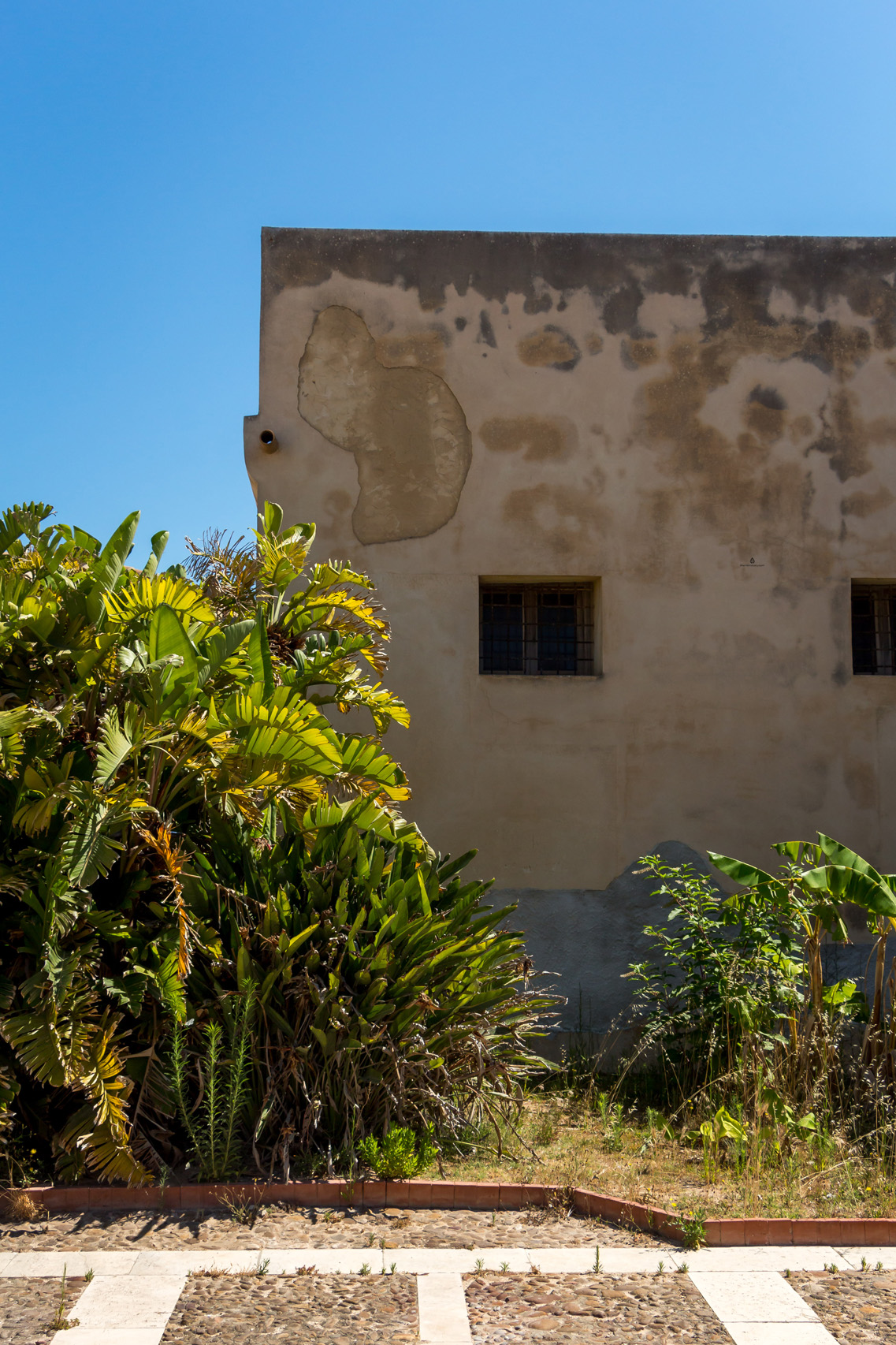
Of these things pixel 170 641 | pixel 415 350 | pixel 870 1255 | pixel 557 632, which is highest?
pixel 415 350

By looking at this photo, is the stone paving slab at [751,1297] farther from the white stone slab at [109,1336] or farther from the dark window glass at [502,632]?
the dark window glass at [502,632]

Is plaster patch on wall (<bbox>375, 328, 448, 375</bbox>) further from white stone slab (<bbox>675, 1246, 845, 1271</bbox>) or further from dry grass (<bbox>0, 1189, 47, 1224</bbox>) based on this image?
white stone slab (<bbox>675, 1246, 845, 1271</bbox>)

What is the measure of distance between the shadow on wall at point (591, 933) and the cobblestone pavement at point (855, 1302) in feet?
11.8

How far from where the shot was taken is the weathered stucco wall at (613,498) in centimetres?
840

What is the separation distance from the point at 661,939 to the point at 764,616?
268 cm

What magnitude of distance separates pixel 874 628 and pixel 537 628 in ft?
9.27

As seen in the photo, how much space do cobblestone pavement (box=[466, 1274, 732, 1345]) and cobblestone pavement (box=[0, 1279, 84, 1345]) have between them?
5.09ft

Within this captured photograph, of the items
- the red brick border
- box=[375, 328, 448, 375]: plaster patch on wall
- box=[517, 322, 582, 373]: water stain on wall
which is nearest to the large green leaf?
the red brick border

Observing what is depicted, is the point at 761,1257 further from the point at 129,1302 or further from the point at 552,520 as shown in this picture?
the point at 552,520

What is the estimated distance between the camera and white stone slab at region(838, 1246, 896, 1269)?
15.4ft

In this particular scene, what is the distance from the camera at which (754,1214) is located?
5012mm

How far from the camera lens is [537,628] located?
29.2ft

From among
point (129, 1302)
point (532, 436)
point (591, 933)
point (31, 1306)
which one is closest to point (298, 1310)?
point (129, 1302)

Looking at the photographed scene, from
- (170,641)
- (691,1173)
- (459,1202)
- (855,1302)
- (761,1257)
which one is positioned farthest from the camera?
(691,1173)
